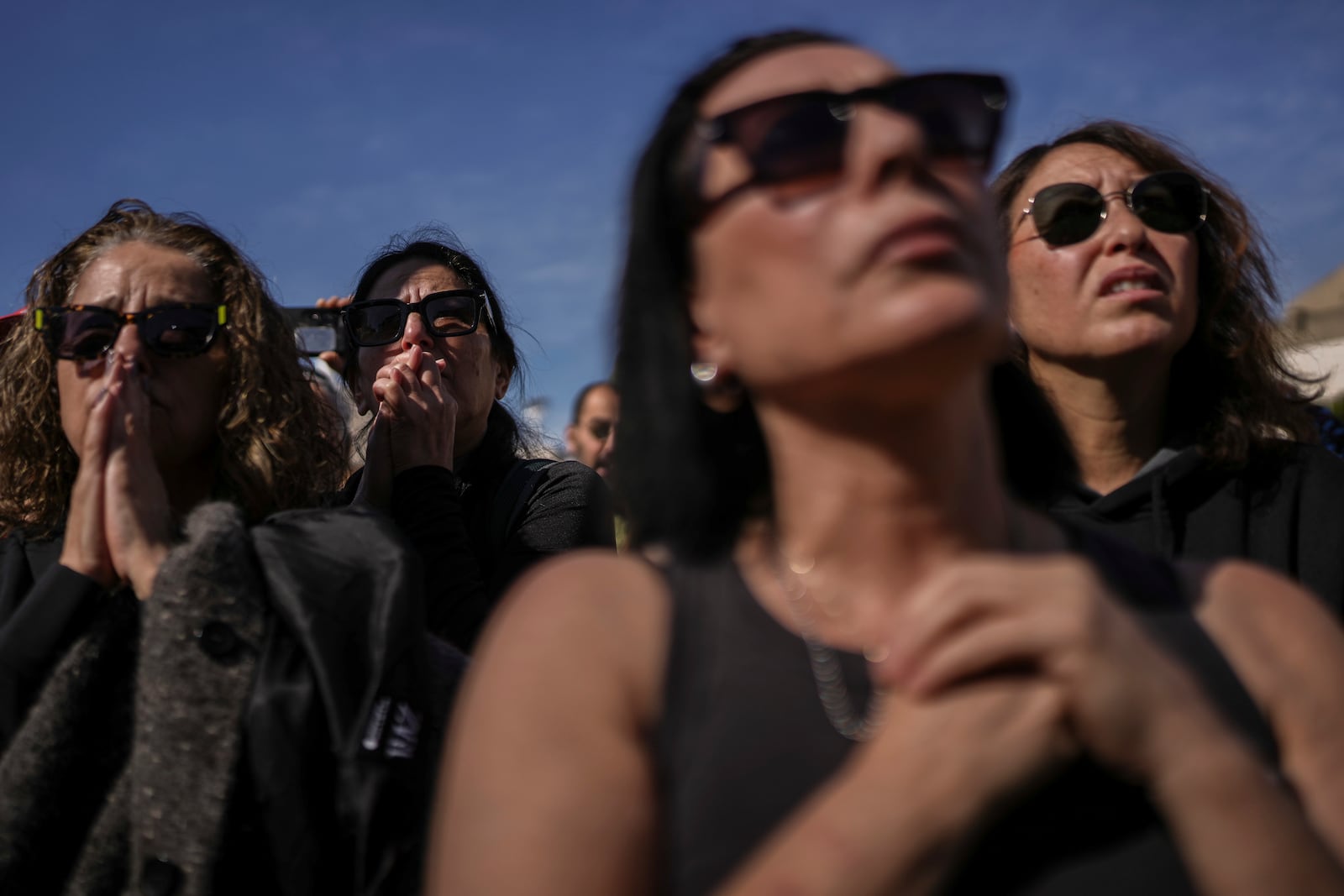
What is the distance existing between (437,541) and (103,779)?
1.02 m

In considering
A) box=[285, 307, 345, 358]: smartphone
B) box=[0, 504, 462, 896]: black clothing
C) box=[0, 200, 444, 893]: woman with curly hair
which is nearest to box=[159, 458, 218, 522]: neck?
box=[0, 200, 444, 893]: woman with curly hair

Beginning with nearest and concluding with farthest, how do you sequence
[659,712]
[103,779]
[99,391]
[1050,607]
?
[1050,607] < [659,712] < [103,779] < [99,391]

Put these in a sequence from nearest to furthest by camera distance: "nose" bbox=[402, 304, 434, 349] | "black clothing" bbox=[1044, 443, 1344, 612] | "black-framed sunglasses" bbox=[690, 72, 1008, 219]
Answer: "black-framed sunglasses" bbox=[690, 72, 1008, 219] < "black clothing" bbox=[1044, 443, 1344, 612] < "nose" bbox=[402, 304, 434, 349]

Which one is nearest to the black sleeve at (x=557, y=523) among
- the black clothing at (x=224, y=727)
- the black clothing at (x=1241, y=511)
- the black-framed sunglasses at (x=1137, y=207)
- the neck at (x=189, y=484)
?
the neck at (x=189, y=484)

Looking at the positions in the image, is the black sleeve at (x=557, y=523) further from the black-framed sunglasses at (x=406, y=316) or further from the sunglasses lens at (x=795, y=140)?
the sunglasses lens at (x=795, y=140)

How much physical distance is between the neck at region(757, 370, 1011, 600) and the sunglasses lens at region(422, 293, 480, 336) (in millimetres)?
2283

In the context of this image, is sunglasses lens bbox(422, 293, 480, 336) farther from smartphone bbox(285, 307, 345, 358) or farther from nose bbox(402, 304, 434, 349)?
smartphone bbox(285, 307, 345, 358)

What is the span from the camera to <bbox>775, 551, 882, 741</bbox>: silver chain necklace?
1.22m

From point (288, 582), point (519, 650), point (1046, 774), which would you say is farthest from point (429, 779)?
point (1046, 774)

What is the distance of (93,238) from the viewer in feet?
8.80

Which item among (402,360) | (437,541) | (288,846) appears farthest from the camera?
(402,360)

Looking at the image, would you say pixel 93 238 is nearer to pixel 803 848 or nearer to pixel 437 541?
pixel 437 541

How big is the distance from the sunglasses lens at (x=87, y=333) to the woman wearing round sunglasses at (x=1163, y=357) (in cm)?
216

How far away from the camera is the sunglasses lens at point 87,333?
244 cm
